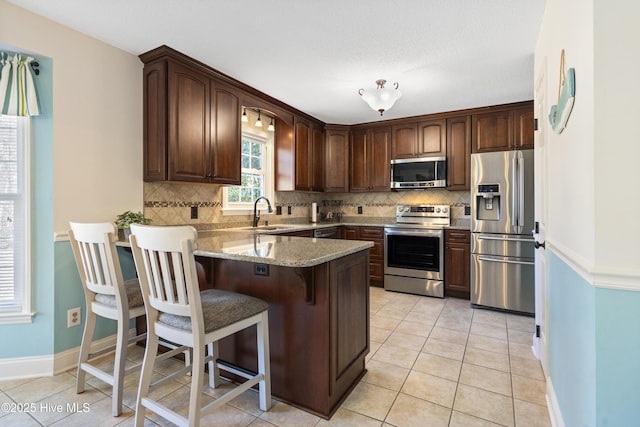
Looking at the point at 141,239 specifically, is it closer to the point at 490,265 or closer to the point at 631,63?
the point at 631,63

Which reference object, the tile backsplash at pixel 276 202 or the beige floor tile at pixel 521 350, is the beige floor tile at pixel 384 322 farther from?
the tile backsplash at pixel 276 202

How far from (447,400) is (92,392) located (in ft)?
6.96

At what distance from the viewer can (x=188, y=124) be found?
2725 mm

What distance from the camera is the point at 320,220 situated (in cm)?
528

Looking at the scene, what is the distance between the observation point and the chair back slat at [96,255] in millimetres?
1652

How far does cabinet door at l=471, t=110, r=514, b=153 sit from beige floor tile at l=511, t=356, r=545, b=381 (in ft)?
8.34

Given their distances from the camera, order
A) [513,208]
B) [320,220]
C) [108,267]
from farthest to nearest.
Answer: [320,220] → [513,208] → [108,267]

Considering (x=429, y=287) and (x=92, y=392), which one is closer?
(x=92, y=392)

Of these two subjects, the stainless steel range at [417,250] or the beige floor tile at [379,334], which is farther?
the stainless steel range at [417,250]

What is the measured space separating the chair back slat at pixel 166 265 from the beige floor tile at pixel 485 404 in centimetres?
159

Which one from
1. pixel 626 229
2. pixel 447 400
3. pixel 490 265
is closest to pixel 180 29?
pixel 626 229

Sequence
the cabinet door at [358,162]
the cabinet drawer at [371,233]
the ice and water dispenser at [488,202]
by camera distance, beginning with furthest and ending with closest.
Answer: the cabinet door at [358,162], the cabinet drawer at [371,233], the ice and water dispenser at [488,202]

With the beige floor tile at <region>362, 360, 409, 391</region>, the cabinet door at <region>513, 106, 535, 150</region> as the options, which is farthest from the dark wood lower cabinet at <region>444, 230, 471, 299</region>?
the beige floor tile at <region>362, 360, 409, 391</region>

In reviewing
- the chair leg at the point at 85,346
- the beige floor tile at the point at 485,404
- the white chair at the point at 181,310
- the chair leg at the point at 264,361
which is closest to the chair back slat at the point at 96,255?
the chair leg at the point at 85,346
